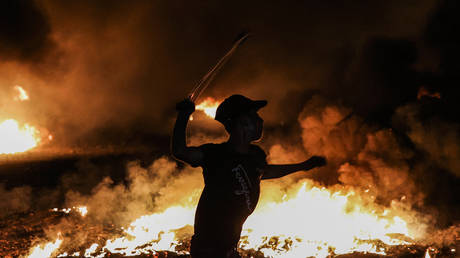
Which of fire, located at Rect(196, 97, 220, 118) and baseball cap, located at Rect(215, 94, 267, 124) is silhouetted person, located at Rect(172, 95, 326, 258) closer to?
baseball cap, located at Rect(215, 94, 267, 124)

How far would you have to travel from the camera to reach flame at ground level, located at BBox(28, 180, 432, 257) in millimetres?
7215

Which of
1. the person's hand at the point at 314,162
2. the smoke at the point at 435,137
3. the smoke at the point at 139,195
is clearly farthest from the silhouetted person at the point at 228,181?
the smoke at the point at 435,137

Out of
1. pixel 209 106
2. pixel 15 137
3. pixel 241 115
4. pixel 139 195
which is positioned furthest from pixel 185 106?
→ pixel 15 137

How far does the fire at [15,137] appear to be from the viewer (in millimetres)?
15797

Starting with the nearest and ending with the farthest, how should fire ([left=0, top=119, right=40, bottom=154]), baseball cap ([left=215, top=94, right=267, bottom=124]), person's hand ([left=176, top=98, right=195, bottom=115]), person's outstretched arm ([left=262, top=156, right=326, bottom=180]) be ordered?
1. person's hand ([left=176, top=98, right=195, bottom=115])
2. baseball cap ([left=215, top=94, right=267, bottom=124])
3. person's outstretched arm ([left=262, top=156, right=326, bottom=180])
4. fire ([left=0, top=119, right=40, bottom=154])

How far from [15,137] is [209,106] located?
9.11 metres

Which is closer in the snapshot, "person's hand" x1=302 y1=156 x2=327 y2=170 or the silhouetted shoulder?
the silhouetted shoulder

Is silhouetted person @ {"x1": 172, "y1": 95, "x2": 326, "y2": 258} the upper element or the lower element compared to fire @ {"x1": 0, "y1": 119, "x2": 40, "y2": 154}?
lower

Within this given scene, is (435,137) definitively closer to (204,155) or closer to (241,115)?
(241,115)

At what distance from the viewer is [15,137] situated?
16.0m

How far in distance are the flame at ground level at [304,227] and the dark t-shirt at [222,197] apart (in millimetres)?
4888

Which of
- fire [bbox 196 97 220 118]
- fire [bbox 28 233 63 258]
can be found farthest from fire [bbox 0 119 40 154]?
fire [bbox 28 233 63 258]

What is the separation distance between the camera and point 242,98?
8.36ft

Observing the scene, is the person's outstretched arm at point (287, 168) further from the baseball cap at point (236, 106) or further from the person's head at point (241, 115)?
the baseball cap at point (236, 106)
